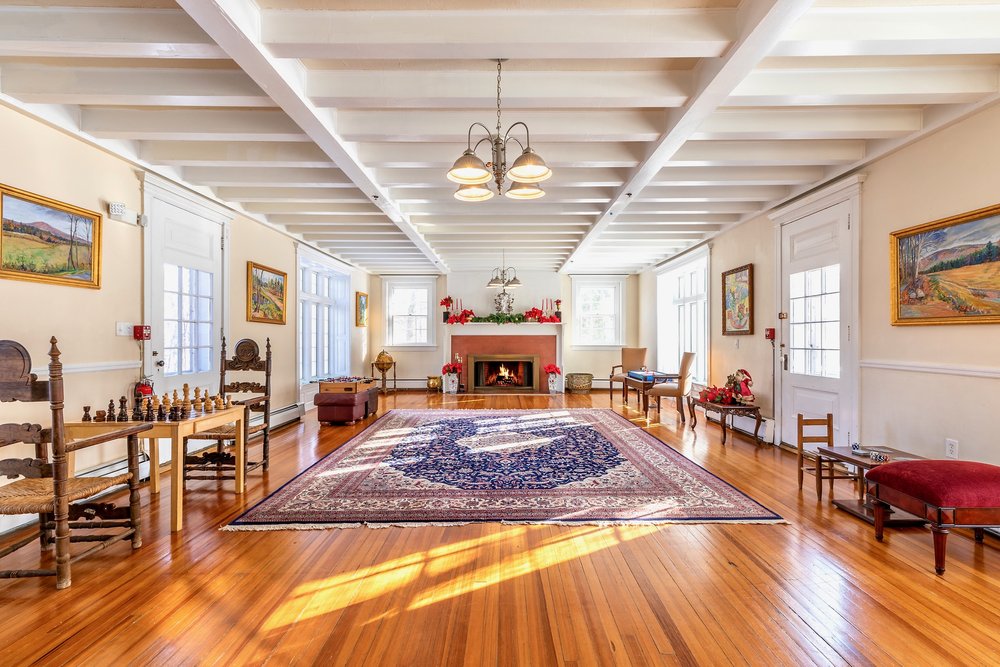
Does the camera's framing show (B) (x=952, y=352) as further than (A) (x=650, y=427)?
No

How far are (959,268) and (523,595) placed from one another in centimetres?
364

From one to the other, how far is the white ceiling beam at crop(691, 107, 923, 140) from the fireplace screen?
728 cm

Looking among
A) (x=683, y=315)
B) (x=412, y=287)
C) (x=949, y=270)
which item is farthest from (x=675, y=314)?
(x=949, y=270)

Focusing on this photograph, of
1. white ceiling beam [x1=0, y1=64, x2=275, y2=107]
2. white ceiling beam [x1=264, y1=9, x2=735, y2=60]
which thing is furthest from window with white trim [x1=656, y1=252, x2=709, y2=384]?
white ceiling beam [x1=0, y1=64, x2=275, y2=107]

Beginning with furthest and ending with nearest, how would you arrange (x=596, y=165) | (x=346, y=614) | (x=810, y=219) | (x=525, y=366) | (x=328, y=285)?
1. (x=525, y=366)
2. (x=328, y=285)
3. (x=810, y=219)
4. (x=596, y=165)
5. (x=346, y=614)

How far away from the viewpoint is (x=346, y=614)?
2.16 m

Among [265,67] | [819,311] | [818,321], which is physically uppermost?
[265,67]

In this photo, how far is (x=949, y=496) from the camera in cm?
253

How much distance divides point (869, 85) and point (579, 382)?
786 centimetres

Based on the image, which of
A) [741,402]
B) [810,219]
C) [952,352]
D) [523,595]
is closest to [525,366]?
[741,402]

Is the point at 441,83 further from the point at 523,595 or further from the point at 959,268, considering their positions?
the point at 959,268

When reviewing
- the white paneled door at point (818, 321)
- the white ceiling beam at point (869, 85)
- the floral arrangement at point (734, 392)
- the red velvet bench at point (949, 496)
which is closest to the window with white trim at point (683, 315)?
the floral arrangement at point (734, 392)

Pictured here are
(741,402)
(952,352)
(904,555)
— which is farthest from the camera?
(741,402)

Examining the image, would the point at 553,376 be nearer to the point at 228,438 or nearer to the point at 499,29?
the point at 228,438
